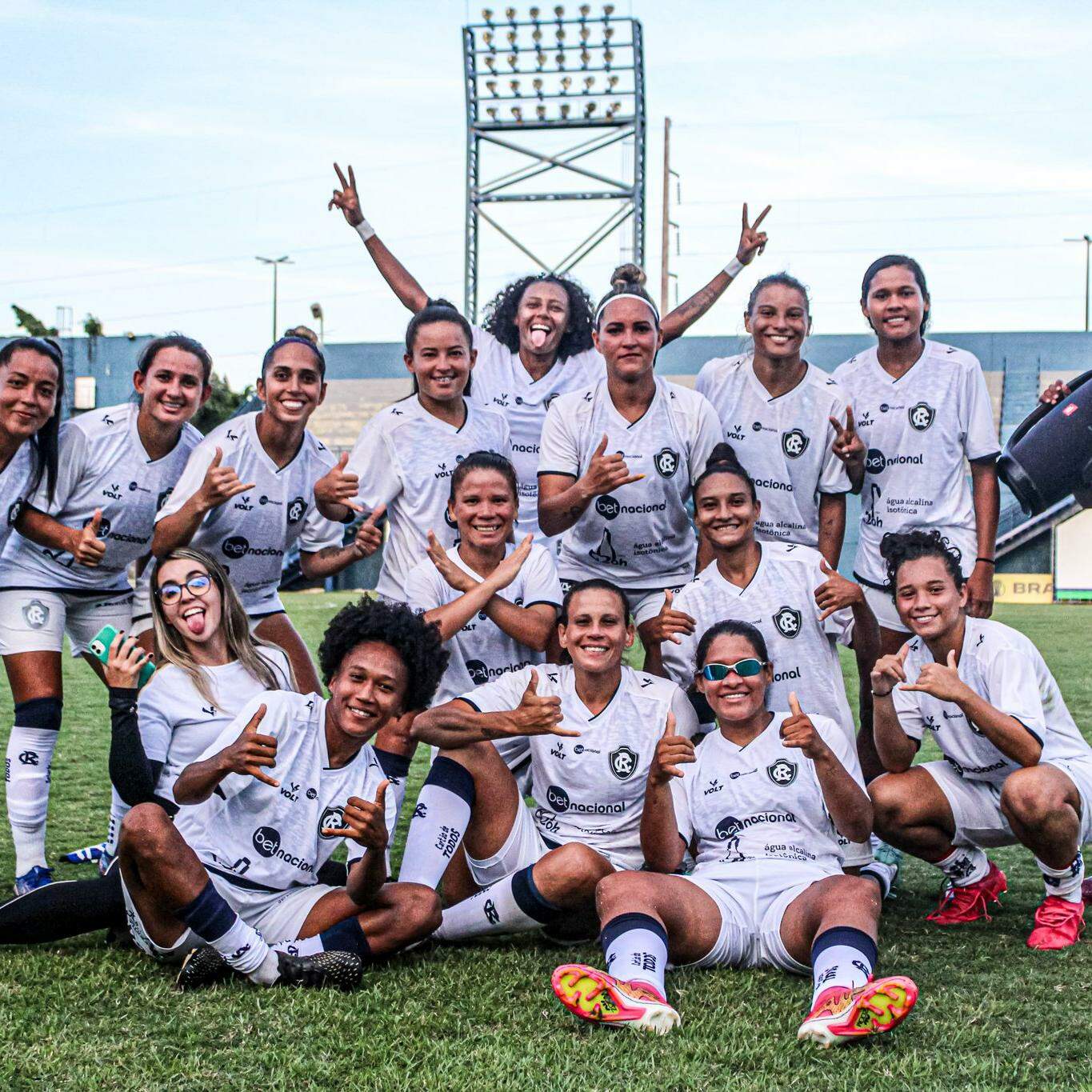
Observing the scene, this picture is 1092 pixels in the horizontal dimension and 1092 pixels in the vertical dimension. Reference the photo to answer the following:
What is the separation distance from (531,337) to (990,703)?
2215mm

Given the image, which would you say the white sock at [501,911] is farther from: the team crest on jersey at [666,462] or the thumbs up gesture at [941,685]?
the team crest on jersey at [666,462]

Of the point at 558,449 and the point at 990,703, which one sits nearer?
the point at 990,703

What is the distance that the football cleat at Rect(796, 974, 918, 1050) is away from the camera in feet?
9.27

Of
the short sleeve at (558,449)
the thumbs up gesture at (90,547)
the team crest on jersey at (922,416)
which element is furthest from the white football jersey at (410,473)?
the team crest on jersey at (922,416)

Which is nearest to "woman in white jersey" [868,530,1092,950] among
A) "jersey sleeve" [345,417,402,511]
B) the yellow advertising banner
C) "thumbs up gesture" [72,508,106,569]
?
"jersey sleeve" [345,417,402,511]

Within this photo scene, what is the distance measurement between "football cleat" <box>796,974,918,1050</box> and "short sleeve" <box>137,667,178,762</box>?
6.15 feet

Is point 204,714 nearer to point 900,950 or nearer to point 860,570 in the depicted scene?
point 900,950

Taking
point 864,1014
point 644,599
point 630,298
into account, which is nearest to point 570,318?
point 630,298

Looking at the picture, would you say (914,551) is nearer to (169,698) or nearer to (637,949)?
(637,949)

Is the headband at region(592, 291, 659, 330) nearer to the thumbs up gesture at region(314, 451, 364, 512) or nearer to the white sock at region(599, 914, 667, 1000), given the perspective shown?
the thumbs up gesture at region(314, 451, 364, 512)

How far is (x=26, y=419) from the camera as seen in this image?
14.0 feet

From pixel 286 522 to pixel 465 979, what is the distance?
1.83m

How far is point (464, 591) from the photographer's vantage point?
169 inches

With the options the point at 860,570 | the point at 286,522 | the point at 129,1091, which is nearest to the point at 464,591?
the point at 286,522
